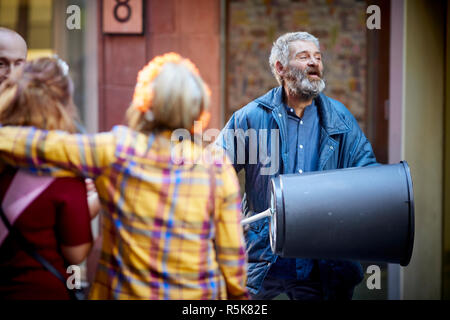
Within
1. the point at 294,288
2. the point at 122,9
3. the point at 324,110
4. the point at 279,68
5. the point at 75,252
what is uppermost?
the point at 122,9

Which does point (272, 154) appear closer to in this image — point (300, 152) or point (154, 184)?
point (300, 152)

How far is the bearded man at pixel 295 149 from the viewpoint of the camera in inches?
130

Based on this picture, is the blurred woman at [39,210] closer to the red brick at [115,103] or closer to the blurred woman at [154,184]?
the blurred woman at [154,184]

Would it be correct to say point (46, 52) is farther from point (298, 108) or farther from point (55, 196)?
point (55, 196)

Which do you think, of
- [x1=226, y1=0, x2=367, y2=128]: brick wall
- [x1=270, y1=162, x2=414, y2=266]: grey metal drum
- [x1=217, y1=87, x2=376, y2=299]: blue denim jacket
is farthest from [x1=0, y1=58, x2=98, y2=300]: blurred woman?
[x1=226, y1=0, x2=367, y2=128]: brick wall

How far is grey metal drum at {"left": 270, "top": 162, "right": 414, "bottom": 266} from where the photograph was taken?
276 cm

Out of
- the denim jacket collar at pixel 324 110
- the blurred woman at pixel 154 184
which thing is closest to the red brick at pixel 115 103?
the denim jacket collar at pixel 324 110

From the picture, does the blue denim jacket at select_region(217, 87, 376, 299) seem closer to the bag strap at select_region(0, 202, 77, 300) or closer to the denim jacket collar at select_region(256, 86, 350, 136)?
the denim jacket collar at select_region(256, 86, 350, 136)

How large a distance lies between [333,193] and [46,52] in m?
3.39

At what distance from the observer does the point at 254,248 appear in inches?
134

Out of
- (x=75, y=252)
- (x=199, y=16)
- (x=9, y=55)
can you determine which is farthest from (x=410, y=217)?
(x=199, y=16)

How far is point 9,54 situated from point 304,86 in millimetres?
1505

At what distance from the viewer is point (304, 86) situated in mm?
3361

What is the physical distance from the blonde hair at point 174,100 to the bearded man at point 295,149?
1131 mm
